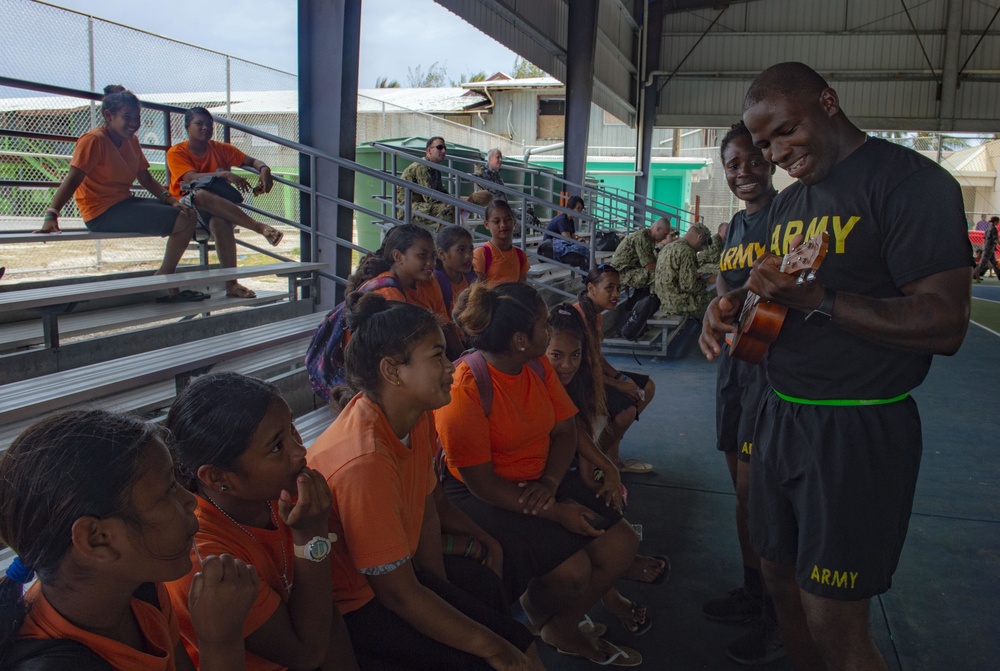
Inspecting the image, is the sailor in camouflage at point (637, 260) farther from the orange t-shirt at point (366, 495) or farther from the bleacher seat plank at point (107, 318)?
the orange t-shirt at point (366, 495)

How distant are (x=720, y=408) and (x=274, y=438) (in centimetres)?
188

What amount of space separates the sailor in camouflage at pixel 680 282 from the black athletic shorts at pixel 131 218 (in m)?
4.20

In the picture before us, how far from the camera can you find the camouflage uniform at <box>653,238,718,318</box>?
670 centimetres

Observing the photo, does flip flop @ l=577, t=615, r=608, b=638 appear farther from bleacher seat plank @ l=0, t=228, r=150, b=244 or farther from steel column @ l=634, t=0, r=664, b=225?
steel column @ l=634, t=0, r=664, b=225

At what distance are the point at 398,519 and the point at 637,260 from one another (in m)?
5.99

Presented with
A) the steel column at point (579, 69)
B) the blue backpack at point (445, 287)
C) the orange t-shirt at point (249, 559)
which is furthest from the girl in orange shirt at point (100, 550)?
the steel column at point (579, 69)

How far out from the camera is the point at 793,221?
Answer: 1.89m

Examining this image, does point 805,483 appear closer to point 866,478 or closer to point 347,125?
point 866,478

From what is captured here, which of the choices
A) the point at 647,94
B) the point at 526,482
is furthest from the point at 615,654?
the point at 647,94

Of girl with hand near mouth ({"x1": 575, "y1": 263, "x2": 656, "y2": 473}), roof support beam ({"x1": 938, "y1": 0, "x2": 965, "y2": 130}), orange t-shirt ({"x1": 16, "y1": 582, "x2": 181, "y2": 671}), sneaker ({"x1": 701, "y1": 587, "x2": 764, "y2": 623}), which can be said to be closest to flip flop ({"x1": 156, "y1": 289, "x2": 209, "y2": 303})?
girl with hand near mouth ({"x1": 575, "y1": 263, "x2": 656, "y2": 473})

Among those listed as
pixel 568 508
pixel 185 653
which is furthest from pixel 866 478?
pixel 185 653

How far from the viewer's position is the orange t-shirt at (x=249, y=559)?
144cm

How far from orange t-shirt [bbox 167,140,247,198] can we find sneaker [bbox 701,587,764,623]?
4464mm

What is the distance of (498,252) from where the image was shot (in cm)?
557
